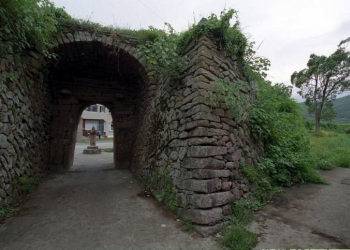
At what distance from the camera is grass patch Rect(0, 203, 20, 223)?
2.73 m

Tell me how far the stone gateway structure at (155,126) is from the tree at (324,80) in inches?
620

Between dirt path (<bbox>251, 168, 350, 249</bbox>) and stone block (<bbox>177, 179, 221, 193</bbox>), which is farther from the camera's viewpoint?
stone block (<bbox>177, 179, 221, 193</bbox>)

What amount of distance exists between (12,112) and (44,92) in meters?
2.06

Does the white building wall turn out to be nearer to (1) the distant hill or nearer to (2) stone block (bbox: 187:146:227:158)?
(2) stone block (bbox: 187:146:227:158)

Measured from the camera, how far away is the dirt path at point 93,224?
7.29ft

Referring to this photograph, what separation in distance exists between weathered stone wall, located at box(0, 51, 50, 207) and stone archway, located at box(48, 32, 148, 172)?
86cm

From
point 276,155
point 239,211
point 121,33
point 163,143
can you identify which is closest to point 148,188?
point 163,143

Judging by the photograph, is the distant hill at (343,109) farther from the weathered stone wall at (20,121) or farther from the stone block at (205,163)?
the weathered stone wall at (20,121)

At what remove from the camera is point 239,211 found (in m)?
2.68

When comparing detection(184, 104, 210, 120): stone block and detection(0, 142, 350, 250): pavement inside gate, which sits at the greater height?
detection(184, 104, 210, 120): stone block

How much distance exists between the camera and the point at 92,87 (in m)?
6.60

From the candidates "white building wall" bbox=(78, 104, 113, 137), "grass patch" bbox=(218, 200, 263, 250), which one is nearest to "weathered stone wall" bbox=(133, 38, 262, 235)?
"grass patch" bbox=(218, 200, 263, 250)

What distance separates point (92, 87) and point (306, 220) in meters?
6.50

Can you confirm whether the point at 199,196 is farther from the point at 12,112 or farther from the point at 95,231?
the point at 12,112
